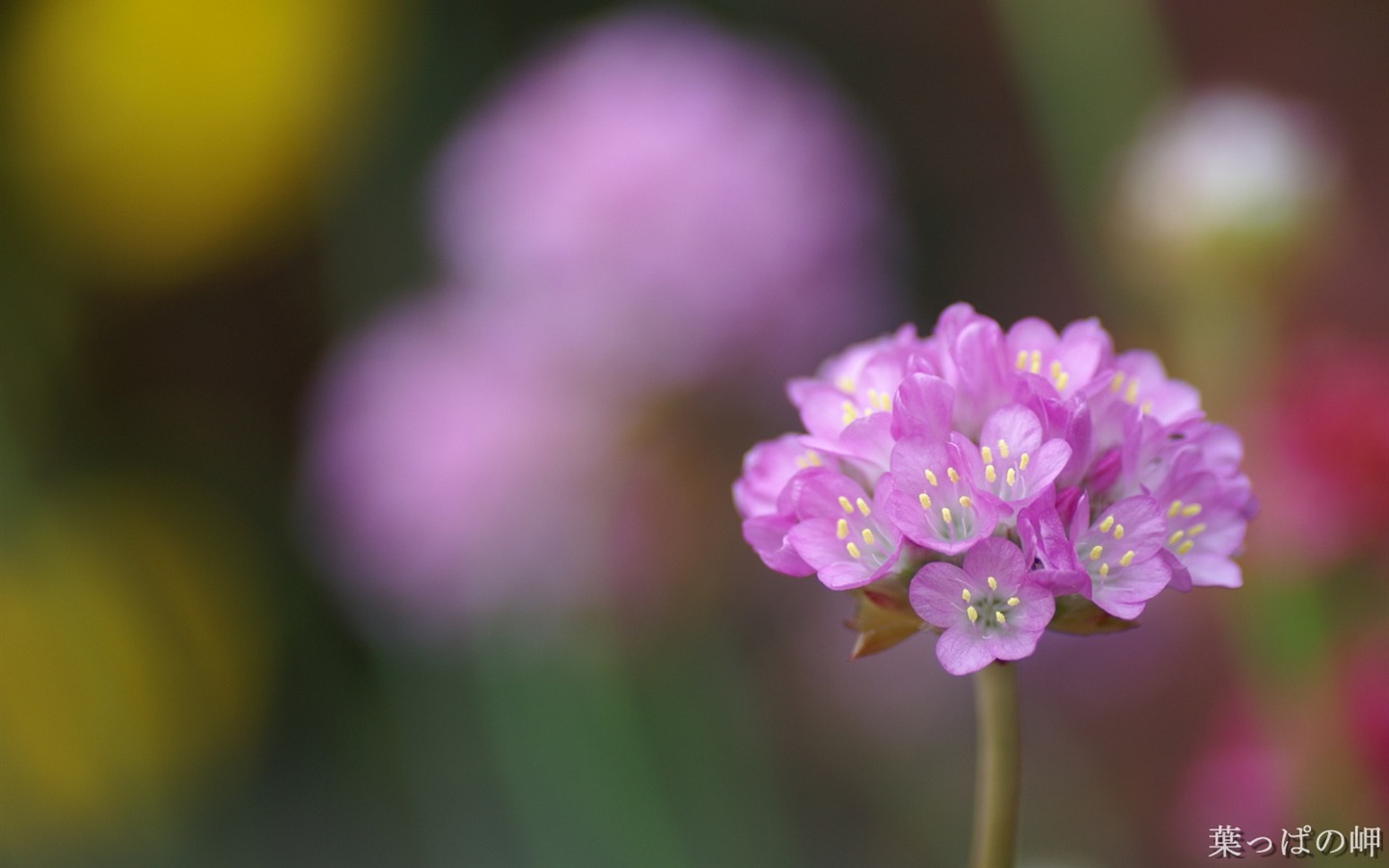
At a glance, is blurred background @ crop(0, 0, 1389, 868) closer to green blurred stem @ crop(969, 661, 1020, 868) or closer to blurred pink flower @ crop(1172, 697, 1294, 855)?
blurred pink flower @ crop(1172, 697, 1294, 855)

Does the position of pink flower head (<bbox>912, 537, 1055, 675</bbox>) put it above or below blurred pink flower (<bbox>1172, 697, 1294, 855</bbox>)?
above

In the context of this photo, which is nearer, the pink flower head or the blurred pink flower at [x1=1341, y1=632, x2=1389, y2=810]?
the pink flower head

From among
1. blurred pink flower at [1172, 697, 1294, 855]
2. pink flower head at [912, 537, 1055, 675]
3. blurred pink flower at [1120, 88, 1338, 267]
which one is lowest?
blurred pink flower at [1172, 697, 1294, 855]

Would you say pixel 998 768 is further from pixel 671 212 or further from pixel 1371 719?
pixel 671 212

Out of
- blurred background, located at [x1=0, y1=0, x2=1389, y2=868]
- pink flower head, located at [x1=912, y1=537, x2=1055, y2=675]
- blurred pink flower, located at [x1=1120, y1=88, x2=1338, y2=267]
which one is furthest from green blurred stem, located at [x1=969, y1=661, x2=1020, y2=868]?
blurred pink flower, located at [x1=1120, y1=88, x2=1338, y2=267]

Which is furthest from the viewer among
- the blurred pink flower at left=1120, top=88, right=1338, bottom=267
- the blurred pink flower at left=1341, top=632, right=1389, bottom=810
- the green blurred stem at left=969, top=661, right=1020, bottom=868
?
the blurred pink flower at left=1120, top=88, right=1338, bottom=267

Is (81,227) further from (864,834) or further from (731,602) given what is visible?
(864,834)
